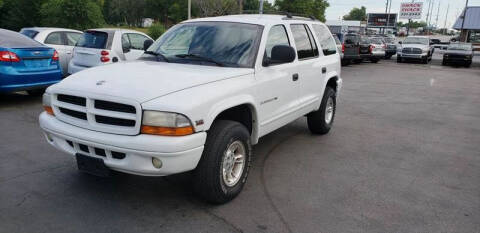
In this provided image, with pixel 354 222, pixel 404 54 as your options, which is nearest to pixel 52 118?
pixel 354 222

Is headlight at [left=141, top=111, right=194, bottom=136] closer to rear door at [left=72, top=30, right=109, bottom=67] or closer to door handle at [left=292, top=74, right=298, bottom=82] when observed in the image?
door handle at [left=292, top=74, right=298, bottom=82]

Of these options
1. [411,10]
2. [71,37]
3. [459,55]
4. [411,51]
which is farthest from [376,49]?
[411,10]

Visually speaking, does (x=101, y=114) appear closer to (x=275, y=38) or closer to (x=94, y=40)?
(x=275, y=38)

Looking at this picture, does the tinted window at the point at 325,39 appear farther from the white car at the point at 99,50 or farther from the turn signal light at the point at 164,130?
the white car at the point at 99,50

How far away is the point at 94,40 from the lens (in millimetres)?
9227

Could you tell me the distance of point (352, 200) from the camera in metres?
3.97

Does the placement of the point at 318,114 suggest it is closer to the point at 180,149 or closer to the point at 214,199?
the point at 214,199

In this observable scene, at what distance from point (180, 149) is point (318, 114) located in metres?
3.52

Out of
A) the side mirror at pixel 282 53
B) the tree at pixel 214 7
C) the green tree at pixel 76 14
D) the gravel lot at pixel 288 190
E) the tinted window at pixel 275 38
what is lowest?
the gravel lot at pixel 288 190

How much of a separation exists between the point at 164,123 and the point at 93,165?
801 mm

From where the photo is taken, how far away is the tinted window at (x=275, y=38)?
4.47 m

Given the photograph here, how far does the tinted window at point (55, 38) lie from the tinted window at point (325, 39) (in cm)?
765

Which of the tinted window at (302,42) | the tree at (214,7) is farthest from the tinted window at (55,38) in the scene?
the tree at (214,7)

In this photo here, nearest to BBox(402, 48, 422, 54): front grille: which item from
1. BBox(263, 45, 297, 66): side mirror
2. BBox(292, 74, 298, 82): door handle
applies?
BBox(292, 74, 298, 82): door handle
